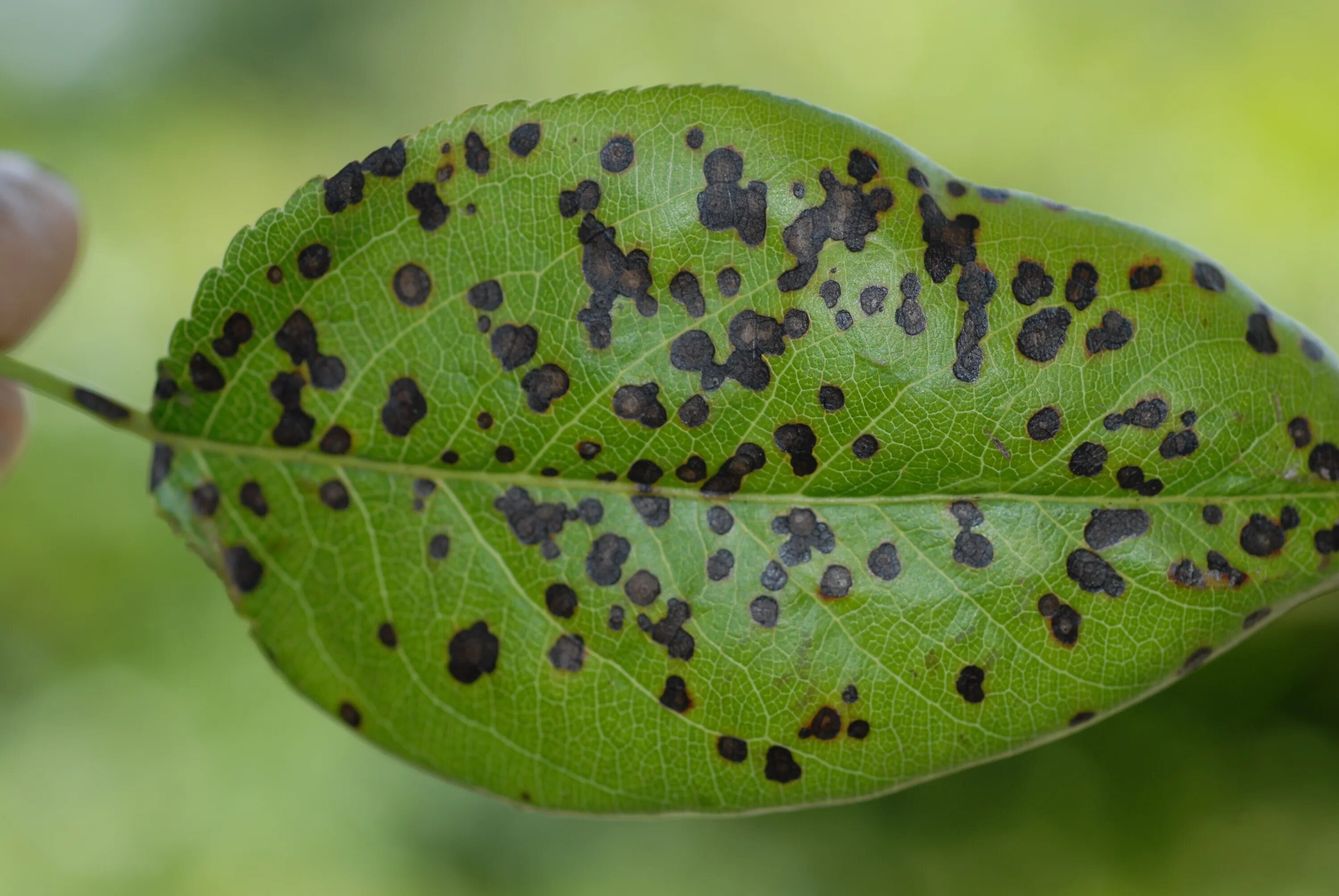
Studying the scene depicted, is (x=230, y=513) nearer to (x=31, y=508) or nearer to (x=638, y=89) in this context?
(x=638, y=89)

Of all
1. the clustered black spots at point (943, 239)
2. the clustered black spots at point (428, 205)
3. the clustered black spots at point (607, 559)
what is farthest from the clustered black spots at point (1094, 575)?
the clustered black spots at point (428, 205)

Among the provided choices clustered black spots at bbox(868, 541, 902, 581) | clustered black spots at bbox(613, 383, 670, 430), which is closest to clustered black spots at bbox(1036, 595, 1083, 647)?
clustered black spots at bbox(868, 541, 902, 581)

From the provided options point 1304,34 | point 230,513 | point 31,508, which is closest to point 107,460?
point 31,508

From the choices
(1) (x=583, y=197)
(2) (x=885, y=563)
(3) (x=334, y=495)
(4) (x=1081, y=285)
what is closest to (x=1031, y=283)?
(4) (x=1081, y=285)

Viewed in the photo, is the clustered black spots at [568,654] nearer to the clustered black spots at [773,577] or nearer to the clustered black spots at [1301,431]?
the clustered black spots at [773,577]

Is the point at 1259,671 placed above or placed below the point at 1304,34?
below

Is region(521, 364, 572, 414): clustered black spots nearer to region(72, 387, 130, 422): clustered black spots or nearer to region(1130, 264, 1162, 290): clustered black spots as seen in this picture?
region(72, 387, 130, 422): clustered black spots
